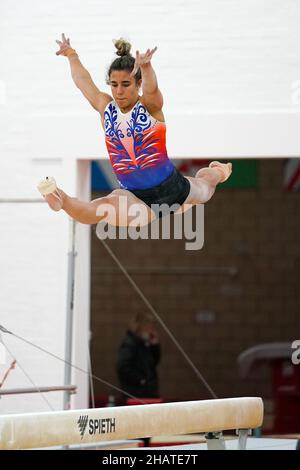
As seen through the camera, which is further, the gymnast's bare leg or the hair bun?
the gymnast's bare leg

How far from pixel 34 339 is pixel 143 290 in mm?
4639

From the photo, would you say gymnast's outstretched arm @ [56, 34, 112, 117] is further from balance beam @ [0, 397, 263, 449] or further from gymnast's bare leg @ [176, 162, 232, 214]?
balance beam @ [0, 397, 263, 449]

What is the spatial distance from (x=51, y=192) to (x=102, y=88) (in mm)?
3297

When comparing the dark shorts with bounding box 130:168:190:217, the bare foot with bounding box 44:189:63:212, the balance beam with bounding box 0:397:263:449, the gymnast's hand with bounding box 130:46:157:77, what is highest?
the gymnast's hand with bounding box 130:46:157:77

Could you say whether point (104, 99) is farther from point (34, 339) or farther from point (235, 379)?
point (235, 379)

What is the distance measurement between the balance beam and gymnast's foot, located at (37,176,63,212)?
111 centimetres

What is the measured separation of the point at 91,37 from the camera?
822cm

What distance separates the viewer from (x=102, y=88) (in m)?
8.03

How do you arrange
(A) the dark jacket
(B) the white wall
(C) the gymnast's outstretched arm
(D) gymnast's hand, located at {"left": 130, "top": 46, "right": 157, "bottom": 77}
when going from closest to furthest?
(D) gymnast's hand, located at {"left": 130, "top": 46, "right": 157, "bottom": 77}, (C) the gymnast's outstretched arm, (B) the white wall, (A) the dark jacket

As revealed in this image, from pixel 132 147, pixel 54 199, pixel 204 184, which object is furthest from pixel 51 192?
pixel 204 184

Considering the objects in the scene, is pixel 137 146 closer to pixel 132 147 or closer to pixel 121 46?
pixel 132 147

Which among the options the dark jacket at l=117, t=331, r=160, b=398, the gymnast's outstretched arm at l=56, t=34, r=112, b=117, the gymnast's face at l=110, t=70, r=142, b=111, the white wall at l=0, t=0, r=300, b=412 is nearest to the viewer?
the gymnast's face at l=110, t=70, r=142, b=111

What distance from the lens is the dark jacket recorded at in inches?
361

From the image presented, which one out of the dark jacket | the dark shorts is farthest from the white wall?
the dark shorts
